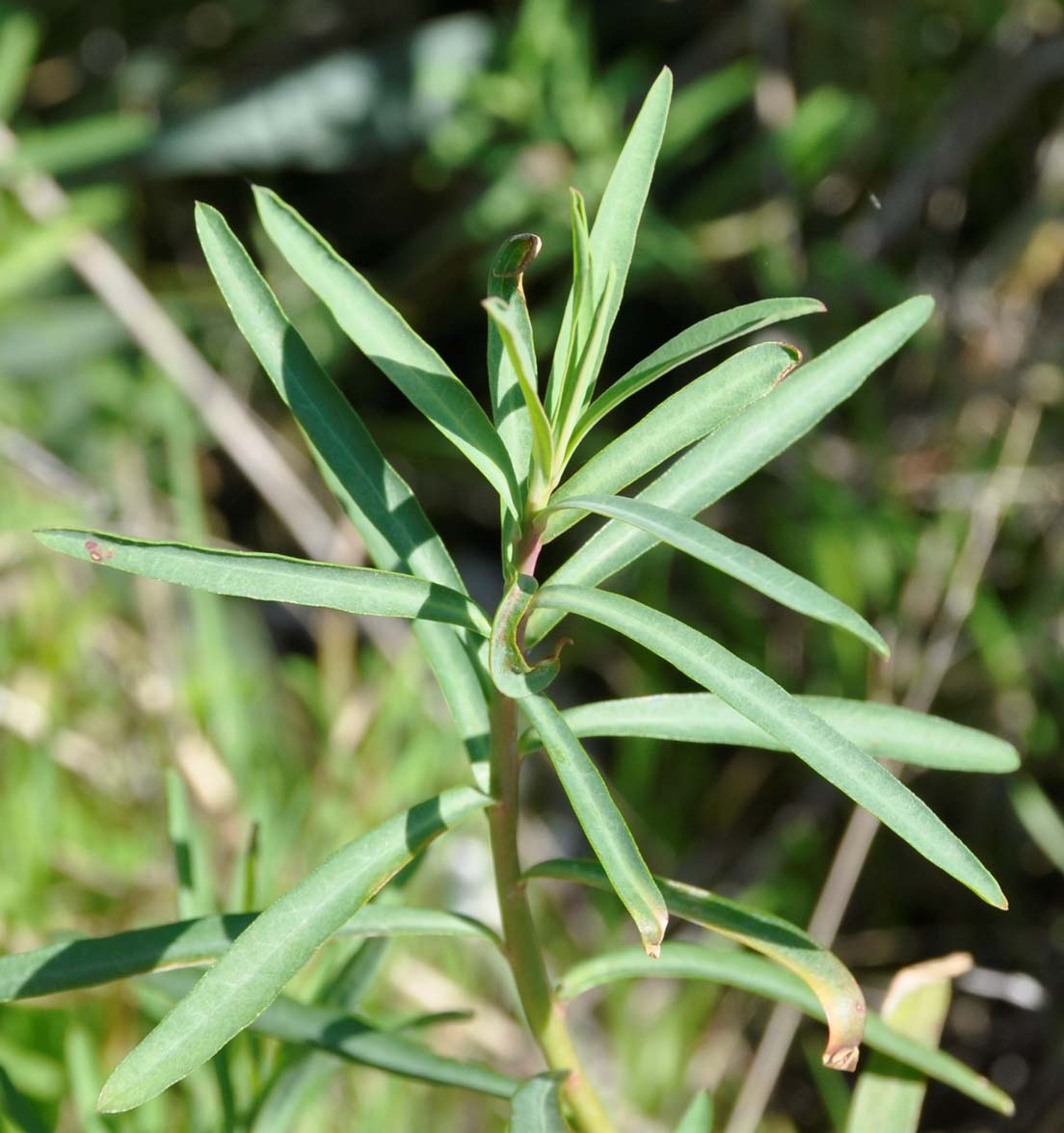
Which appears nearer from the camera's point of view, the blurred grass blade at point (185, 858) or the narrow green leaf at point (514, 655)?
the narrow green leaf at point (514, 655)

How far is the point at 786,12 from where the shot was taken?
154cm

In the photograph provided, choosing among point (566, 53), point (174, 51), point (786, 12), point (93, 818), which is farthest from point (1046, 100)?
point (93, 818)

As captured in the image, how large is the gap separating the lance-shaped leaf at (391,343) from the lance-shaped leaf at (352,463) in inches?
0.8

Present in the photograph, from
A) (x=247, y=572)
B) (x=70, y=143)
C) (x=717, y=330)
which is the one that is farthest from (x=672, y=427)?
(x=70, y=143)

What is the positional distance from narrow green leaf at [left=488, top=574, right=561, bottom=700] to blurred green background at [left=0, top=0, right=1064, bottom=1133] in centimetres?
47

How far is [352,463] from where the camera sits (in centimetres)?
49

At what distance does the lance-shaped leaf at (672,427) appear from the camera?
443 mm

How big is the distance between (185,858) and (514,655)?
0.27 meters

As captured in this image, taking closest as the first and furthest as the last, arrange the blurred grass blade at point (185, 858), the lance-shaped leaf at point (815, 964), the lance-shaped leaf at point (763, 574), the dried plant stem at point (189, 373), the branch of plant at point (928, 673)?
the lance-shaped leaf at point (763, 574)
the lance-shaped leaf at point (815, 964)
the blurred grass blade at point (185, 858)
the branch of plant at point (928, 673)
the dried plant stem at point (189, 373)

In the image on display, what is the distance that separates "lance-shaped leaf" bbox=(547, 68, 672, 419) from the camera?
Result: 453mm

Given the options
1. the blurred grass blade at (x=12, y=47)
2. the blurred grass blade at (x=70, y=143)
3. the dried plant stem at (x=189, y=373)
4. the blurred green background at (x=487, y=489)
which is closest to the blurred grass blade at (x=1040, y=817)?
the blurred green background at (x=487, y=489)

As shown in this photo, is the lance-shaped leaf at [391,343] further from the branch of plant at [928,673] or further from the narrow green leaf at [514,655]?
the branch of plant at [928,673]

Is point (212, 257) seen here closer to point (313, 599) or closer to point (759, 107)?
point (313, 599)

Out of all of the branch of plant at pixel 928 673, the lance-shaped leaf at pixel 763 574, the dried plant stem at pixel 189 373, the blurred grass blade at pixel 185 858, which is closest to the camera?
the lance-shaped leaf at pixel 763 574
